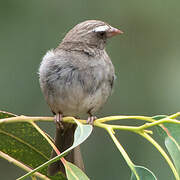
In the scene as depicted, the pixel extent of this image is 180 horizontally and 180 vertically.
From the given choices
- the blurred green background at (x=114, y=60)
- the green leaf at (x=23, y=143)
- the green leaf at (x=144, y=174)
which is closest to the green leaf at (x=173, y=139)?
the green leaf at (x=144, y=174)

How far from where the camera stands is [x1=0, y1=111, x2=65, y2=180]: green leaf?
361 centimetres

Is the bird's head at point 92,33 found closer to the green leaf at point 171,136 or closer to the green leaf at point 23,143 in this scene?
the green leaf at point 23,143

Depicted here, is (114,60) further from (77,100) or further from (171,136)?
(171,136)

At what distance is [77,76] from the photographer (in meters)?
4.39

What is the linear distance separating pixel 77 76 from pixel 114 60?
2.44 meters

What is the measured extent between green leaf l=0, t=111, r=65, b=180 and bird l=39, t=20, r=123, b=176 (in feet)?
1.88

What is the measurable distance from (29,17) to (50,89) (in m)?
2.07

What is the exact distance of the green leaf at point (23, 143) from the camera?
361cm

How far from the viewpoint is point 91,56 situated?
15.1ft

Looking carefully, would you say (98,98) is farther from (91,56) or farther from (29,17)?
(29,17)

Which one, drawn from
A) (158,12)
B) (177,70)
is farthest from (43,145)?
(158,12)

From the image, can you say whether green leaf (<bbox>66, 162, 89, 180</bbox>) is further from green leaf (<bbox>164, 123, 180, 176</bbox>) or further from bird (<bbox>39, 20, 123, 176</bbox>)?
bird (<bbox>39, 20, 123, 176</bbox>)

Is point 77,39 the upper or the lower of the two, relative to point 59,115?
upper

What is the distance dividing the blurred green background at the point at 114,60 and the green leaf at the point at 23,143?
6.75ft
